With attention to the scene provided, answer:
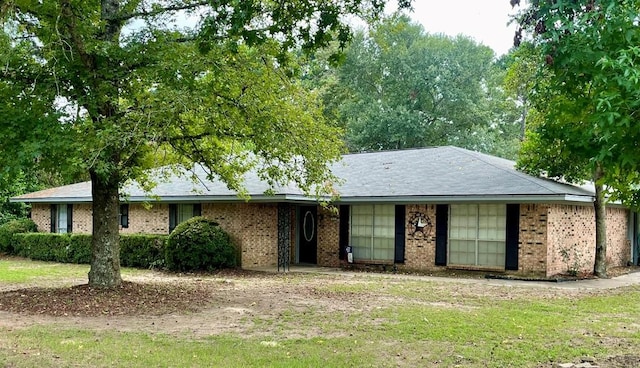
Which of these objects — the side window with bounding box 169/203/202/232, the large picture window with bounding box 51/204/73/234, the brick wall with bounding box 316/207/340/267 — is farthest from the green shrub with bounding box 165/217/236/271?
the large picture window with bounding box 51/204/73/234

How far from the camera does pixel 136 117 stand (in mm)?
10281

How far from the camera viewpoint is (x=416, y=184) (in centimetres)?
1750

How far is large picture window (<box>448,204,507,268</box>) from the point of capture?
16062 millimetres

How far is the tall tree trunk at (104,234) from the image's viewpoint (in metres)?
11.9

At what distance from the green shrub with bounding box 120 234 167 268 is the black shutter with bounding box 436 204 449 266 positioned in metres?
7.93

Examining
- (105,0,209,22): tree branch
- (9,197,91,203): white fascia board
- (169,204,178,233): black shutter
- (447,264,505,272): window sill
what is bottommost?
(447,264,505,272): window sill

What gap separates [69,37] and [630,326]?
33.7 feet

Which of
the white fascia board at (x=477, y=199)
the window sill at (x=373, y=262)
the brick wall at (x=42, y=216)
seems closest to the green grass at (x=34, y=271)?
the brick wall at (x=42, y=216)

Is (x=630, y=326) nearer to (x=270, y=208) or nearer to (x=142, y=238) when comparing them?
(x=270, y=208)

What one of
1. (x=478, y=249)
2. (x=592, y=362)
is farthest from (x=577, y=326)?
(x=478, y=249)

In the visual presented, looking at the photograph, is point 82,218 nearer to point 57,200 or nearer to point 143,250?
point 57,200

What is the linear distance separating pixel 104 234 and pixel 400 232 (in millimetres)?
8650

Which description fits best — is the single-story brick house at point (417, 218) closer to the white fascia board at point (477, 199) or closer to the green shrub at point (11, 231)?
the white fascia board at point (477, 199)

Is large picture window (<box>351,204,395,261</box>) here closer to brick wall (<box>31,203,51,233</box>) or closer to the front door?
the front door
